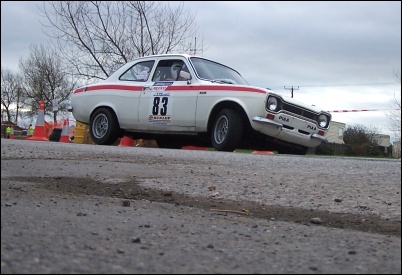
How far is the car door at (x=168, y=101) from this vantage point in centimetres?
816

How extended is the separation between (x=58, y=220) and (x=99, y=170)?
192cm

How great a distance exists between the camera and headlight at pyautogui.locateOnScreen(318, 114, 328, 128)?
815 cm

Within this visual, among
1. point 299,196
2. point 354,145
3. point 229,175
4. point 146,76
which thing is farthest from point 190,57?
point 299,196

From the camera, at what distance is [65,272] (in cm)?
208

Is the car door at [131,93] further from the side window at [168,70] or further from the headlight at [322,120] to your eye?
the headlight at [322,120]

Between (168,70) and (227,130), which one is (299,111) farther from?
(168,70)

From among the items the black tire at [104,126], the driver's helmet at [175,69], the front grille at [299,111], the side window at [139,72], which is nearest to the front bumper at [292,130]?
the front grille at [299,111]

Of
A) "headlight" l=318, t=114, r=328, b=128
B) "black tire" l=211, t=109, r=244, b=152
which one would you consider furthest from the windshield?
"headlight" l=318, t=114, r=328, b=128

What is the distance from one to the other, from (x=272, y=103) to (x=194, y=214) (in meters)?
4.29

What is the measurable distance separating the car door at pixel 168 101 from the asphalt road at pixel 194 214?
2.63 m

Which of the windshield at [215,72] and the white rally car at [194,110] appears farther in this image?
the windshield at [215,72]

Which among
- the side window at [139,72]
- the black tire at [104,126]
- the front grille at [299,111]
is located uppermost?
the side window at [139,72]

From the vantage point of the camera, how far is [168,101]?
8.34 m

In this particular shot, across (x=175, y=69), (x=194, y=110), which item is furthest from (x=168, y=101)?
(x=175, y=69)
